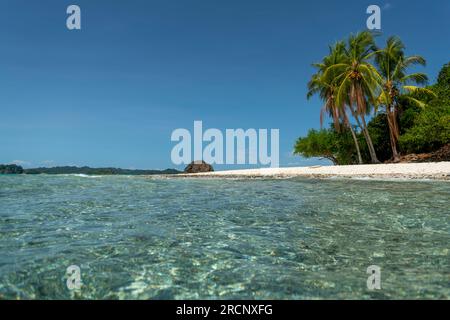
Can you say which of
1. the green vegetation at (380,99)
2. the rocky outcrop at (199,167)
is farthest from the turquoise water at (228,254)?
the rocky outcrop at (199,167)

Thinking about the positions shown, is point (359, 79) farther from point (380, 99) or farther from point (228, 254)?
point (228, 254)

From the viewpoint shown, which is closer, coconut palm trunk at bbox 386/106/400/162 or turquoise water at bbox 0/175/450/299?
turquoise water at bbox 0/175/450/299

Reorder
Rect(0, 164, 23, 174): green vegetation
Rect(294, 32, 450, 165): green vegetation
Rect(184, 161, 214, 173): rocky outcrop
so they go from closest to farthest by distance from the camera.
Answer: Rect(294, 32, 450, 165): green vegetation → Rect(184, 161, 214, 173): rocky outcrop → Rect(0, 164, 23, 174): green vegetation

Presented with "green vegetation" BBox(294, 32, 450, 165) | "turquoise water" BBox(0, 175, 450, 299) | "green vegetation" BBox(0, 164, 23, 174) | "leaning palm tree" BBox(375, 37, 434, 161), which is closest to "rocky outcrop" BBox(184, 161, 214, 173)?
"green vegetation" BBox(294, 32, 450, 165)

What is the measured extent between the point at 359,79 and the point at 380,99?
11.7ft

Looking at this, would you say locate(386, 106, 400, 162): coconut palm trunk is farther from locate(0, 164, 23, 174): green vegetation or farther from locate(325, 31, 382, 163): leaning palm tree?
locate(0, 164, 23, 174): green vegetation

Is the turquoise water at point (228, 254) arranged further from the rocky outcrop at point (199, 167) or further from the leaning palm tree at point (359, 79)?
the rocky outcrop at point (199, 167)

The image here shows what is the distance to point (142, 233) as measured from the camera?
4.69 m

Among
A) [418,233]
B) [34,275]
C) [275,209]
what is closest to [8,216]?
[34,275]

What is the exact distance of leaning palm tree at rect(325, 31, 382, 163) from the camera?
25531 millimetres

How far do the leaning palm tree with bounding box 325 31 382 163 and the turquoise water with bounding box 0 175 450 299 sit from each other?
69.2ft

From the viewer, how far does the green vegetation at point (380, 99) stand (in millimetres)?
25125
